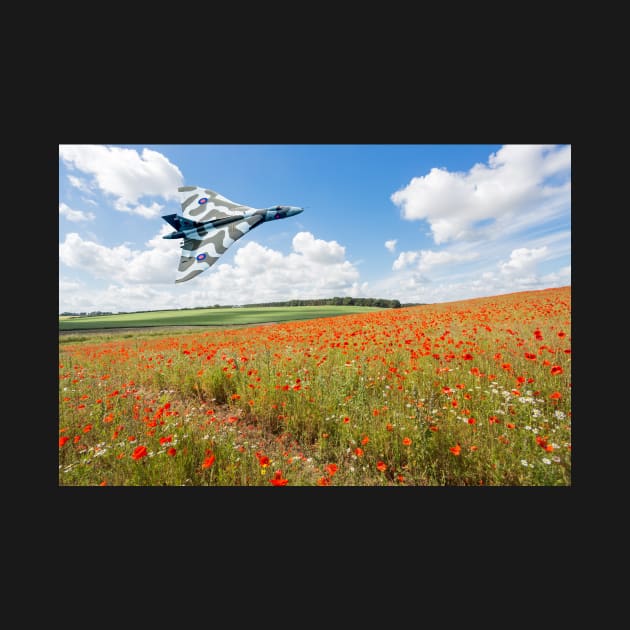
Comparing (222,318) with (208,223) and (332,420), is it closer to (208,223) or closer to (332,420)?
(208,223)

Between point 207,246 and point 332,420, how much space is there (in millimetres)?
2318

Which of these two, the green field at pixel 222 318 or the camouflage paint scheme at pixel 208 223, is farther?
the green field at pixel 222 318

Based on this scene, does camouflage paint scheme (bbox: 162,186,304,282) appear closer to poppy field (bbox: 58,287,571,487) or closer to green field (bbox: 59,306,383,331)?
poppy field (bbox: 58,287,571,487)

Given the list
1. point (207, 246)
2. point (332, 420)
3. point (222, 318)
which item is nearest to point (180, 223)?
point (207, 246)

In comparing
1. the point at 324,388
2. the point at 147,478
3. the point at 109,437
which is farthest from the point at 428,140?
the point at 109,437

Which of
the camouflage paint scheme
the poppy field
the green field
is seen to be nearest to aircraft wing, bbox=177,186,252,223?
the camouflage paint scheme

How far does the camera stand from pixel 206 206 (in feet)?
9.56

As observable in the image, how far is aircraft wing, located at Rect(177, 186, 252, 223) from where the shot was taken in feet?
9.18

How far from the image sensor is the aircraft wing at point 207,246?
2.40 m

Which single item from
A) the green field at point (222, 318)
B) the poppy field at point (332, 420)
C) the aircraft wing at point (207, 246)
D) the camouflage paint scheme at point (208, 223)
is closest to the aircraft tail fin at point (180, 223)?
the camouflage paint scheme at point (208, 223)

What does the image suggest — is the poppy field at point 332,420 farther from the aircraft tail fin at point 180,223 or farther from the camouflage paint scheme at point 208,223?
the aircraft tail fin at point 180,223

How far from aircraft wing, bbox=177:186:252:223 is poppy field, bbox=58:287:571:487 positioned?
2.03 m

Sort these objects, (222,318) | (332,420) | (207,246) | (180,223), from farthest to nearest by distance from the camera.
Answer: (222,318) → (180,223) → (207,246) → (332,420)

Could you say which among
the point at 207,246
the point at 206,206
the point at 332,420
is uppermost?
the point at 206,206
